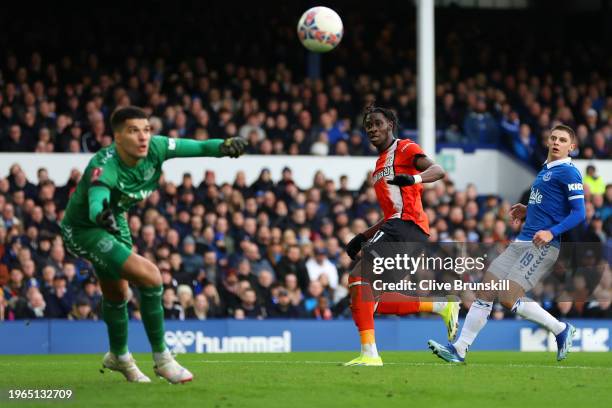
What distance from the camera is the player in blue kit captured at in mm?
11812

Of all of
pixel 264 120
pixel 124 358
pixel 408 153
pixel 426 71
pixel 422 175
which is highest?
pixel 426 71

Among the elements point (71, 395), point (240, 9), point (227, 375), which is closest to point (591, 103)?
point (240, 9)

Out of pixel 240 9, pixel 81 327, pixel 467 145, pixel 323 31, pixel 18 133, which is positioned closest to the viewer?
pixel 323 31

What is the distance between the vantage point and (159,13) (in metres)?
29.7

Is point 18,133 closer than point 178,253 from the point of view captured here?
No

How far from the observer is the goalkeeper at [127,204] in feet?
30.1

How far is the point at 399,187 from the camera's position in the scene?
39.1 ft

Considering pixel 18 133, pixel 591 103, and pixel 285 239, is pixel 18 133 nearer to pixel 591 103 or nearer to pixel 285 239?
pixel 285 239

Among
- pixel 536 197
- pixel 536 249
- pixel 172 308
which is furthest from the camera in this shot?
pixel 172 308

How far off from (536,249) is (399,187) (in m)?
1.42

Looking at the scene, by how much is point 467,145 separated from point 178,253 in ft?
30.0

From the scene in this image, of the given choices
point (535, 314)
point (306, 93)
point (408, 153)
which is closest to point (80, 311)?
point (408, 153)

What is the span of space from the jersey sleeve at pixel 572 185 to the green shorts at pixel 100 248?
4.41 metres

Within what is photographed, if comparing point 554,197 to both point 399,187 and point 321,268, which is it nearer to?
point 399,187
